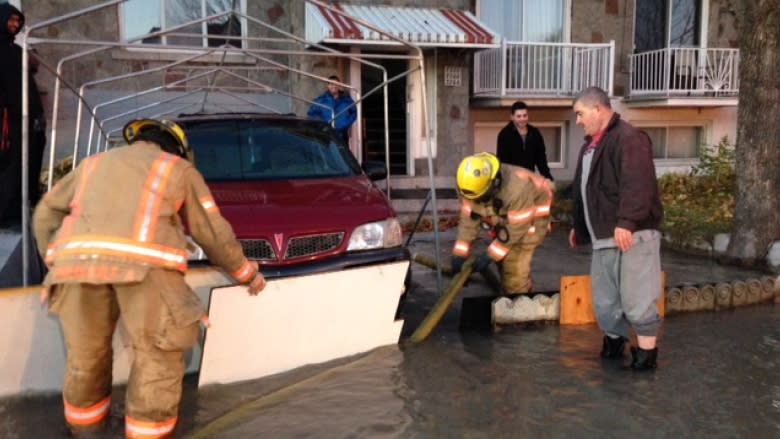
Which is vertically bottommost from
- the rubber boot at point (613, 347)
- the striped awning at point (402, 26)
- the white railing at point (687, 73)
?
the rubber boot at point (613, 347)

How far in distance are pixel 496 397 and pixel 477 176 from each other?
1674 millimetres

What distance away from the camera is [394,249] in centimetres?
497

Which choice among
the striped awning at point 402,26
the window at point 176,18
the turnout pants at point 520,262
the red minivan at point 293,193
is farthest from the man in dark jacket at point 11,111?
the window at point 176,18

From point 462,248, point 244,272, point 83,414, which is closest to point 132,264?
point 244,272

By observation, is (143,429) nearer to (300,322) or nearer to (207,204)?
(207,204)

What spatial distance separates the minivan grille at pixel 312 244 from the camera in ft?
15.0

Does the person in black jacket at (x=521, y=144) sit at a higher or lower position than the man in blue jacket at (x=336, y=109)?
lower

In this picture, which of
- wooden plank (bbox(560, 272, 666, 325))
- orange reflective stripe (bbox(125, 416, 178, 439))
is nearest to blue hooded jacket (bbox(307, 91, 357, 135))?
wooden plank (bbox(560, 272, 666, 325))

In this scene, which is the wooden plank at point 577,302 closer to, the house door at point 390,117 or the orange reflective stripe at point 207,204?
the orange reflective stripe at point 207,204

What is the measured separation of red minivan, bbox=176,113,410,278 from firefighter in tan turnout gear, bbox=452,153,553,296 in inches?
26.3

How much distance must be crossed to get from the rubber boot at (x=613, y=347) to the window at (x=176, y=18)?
9.45 m

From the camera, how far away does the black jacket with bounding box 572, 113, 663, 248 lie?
4168 mm

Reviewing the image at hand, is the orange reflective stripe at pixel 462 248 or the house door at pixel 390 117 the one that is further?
the house door at pixel 390 117

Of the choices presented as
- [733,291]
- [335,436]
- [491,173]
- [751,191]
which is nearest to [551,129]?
[751,191]
